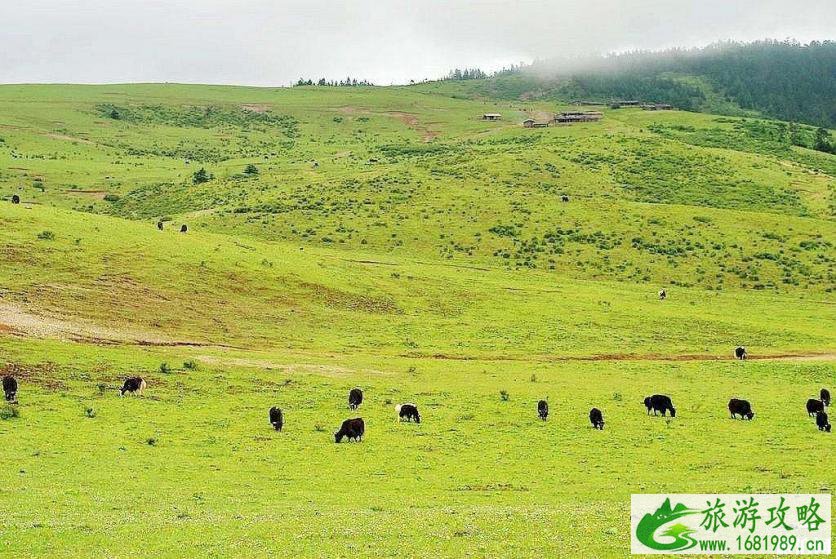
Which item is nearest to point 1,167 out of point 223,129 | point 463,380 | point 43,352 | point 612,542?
point 223,129

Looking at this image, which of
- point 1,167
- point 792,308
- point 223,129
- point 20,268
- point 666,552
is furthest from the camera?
point 223,129

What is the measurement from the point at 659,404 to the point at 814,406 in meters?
6.36

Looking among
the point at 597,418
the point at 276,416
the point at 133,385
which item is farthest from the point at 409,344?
the point at 276,416

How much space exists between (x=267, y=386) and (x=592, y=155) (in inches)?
3410

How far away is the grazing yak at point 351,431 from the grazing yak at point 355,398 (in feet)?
14.3

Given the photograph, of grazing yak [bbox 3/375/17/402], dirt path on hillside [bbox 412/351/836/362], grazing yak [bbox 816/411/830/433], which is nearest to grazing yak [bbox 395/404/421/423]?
dirt path on hillside [bbox 412/351/836/362]

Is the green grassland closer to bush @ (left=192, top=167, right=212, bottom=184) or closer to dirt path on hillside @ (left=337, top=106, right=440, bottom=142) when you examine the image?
bush @ (left=192, top=167, right=212, bottom=184)

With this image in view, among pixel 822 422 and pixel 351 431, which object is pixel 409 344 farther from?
pixel 822 422

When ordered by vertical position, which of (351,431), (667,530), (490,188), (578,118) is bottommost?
(351,431)

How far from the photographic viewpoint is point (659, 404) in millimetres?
36531

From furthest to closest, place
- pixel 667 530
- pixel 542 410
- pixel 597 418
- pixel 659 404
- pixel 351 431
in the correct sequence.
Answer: pixel 659 404 < pixel 542 410 < pixel 597 418 < pixel 351 431 < pixel 667 530

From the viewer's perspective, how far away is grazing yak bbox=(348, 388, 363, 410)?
3576cm

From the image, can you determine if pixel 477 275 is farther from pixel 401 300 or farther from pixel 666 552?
pixel 666 552

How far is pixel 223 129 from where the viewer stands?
173 meters
